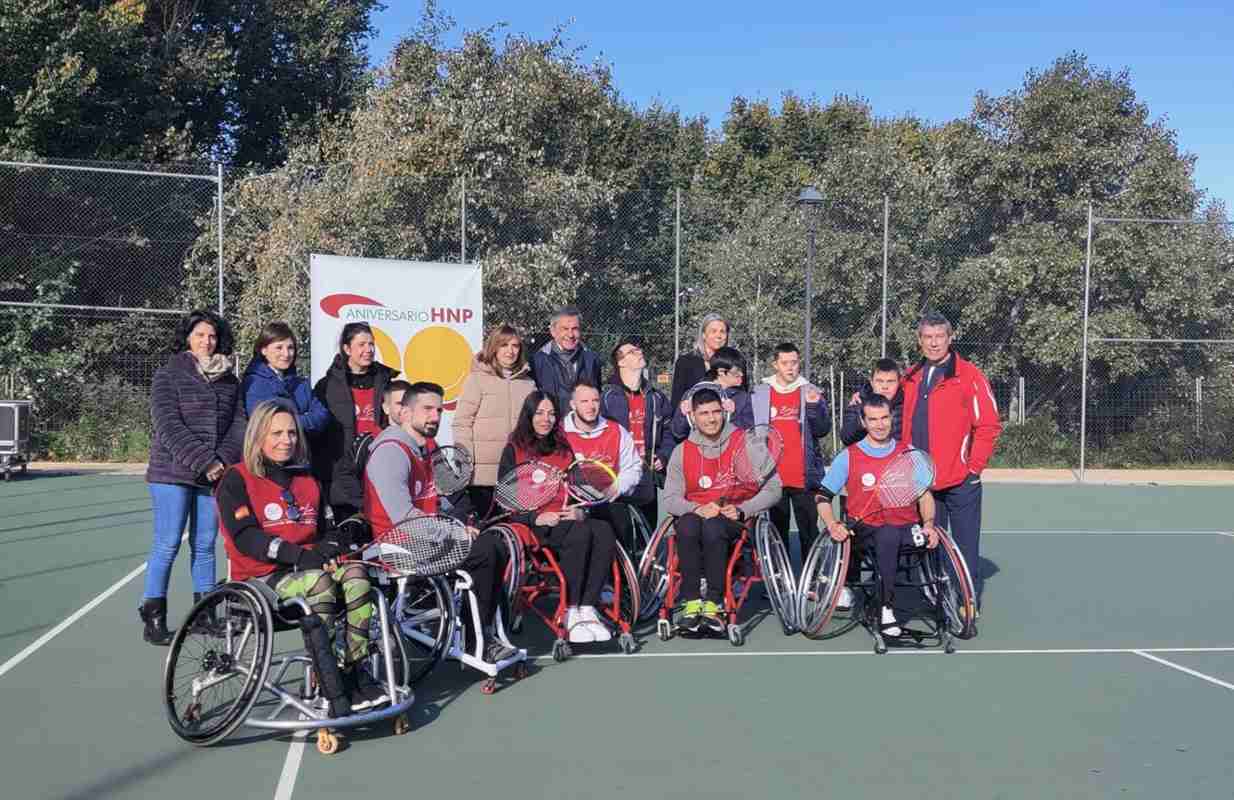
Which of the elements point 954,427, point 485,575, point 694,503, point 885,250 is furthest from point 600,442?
point 885,250

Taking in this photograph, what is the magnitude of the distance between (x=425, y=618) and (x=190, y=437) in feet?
Result: 4.78

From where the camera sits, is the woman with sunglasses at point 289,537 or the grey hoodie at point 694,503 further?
the grey hoodie at point 694,503

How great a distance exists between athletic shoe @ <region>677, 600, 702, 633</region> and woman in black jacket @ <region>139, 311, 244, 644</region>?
2172mm

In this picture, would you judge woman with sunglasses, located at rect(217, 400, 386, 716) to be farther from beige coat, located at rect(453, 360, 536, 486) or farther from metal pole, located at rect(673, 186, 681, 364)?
metal pole, located at rect(673, 186, 681, 364)

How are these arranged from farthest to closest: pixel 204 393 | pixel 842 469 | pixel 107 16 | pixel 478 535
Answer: pixel 107 16, pixel 842 469, pixel 204 393, pixel 478 535

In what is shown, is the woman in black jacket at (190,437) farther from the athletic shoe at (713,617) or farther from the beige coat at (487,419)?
the athletic shoe at (713,617)

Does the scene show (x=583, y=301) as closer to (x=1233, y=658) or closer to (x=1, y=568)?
(x=1, y=568)

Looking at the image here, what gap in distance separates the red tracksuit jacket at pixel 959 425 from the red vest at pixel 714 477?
42.5 inches

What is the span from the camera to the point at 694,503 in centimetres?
590

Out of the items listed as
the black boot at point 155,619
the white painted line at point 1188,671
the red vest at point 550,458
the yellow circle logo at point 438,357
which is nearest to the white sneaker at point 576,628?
the red vest at point 550,458

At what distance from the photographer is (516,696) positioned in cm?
477

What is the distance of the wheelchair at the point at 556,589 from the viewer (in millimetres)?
5289

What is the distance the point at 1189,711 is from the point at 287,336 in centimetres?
415

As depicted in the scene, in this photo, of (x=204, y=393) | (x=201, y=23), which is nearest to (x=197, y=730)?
(x=204, y=393)
